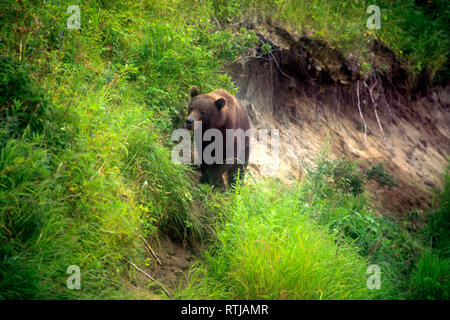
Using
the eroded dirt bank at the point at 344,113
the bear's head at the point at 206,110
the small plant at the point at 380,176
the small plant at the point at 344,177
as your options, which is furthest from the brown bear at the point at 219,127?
the small plant at the point at 380,176

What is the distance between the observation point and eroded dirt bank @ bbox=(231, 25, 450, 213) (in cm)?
643

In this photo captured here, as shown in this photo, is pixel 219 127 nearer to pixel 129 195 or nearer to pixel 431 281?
pixel 129 195

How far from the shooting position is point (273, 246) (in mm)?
3055

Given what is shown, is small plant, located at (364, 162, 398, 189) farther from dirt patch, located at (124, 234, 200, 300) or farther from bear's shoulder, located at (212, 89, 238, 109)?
dirt patch, located at (124, 234, 200, 300)

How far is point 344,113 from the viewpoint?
320 inches

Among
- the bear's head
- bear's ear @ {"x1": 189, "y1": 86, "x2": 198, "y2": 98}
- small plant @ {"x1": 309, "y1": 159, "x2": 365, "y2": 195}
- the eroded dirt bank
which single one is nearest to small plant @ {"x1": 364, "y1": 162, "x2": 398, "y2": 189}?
the eroded dirt bank

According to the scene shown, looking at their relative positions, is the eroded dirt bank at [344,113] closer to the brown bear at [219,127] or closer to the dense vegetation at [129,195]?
the brown bear at [219,127]

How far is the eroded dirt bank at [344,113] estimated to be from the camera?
643 cm

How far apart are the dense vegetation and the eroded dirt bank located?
1234mm

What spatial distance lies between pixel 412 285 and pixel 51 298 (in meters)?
3.62

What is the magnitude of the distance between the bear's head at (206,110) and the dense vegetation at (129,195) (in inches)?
11.9

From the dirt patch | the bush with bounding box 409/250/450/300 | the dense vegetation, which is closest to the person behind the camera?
the dense vegetation

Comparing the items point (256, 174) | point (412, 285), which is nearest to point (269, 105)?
point (256, 174)
